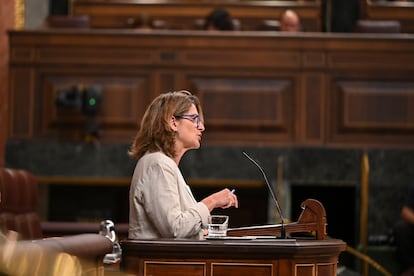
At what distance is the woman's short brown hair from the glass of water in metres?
0.33

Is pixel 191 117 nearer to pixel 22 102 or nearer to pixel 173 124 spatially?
pixel 173 124

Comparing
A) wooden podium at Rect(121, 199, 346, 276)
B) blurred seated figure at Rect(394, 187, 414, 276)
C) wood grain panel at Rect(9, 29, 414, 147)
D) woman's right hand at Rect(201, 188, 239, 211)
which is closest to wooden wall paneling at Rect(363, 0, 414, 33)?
wood grain panel at Rect(9, 29, 414, 147)

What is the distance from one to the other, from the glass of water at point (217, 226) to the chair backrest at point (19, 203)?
176 centimetres

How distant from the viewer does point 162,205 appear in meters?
3.71

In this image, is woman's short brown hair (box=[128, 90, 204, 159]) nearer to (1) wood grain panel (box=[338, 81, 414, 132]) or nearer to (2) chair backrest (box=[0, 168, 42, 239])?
(2) chair backrest (box=[0, 168, 42, 239])

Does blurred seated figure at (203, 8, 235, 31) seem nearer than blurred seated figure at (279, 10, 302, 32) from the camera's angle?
Yes

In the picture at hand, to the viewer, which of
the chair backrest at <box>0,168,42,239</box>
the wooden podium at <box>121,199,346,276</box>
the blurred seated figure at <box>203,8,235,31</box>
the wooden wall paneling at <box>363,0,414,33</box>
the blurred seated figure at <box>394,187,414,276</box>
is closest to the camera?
the wooden podium at <box>121,199,346,276</box>

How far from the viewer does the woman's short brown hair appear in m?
3.89

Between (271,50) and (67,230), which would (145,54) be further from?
(67,230)

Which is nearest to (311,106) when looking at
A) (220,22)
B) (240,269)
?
(220,22)

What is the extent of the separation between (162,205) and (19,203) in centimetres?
197

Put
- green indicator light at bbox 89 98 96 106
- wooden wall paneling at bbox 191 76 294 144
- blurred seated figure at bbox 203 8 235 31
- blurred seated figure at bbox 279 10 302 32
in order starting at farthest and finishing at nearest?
blurred seated figure at bbox 279 10 302 32
blurred seated figure at bbox 203 8 235 31
wooden wall paneling at bbox 191 76 294 144
green indicator light at bbox 89 98 96 106

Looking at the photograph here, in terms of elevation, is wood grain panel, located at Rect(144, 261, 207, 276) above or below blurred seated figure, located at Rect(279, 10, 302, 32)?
below

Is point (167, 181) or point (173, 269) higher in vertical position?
point (167, 181)
